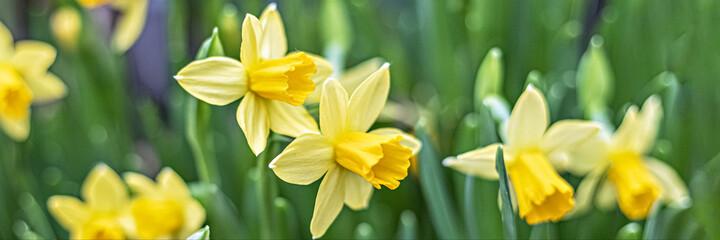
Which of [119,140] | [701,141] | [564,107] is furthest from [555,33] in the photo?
[119,140]

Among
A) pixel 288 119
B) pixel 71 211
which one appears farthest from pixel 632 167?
pixel 71 211

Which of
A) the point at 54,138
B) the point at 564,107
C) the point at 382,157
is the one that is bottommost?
the point at 54,138

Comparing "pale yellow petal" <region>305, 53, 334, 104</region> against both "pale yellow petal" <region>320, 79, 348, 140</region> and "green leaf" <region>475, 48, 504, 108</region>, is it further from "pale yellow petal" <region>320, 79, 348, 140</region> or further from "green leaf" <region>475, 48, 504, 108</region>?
"green leaf" <region>475, 48, 504, 108</region>

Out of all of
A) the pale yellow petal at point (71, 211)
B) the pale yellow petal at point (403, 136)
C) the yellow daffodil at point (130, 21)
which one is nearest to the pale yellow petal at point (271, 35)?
the pale yellow petal at point (403, 136)

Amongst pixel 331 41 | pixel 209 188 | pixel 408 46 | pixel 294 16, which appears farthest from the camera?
pixel 408 46

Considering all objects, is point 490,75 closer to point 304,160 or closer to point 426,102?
point 304,160

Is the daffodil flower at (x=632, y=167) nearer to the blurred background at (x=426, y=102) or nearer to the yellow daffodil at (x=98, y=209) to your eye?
the blurred background at (x=426, y=102)

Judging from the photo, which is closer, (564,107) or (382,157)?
(382,157)

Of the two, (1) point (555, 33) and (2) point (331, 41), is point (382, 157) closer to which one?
(2) point (331, 41)
